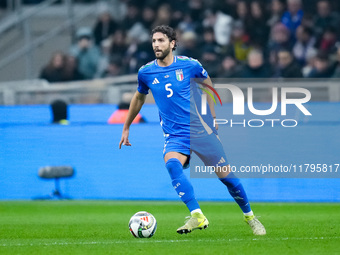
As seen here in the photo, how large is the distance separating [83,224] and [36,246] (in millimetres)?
2388

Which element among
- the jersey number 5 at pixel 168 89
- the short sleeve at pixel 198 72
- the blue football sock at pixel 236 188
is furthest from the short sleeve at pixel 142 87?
the blue football sock at pixel 236 188

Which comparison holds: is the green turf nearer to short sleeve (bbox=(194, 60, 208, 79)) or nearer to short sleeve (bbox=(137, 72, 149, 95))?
short sleeve (bbox=(137, 72, 149, 95))

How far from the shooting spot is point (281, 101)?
523 inches

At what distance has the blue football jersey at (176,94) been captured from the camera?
8.31 meters

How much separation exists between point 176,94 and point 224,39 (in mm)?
10009

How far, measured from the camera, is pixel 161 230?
9180 millimetres

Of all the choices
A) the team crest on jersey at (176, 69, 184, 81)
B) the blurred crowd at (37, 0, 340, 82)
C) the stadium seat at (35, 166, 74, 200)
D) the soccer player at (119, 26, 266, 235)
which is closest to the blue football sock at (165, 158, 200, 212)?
the soccer player at (119, 26, 266, 235)

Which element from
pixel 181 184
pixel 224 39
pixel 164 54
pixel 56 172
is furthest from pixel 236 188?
pixel 224 39

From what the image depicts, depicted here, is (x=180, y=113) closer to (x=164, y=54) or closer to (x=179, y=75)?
(x=179, y=75)

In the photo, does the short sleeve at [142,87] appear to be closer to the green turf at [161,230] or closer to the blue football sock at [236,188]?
the blue football sock at [236,188]

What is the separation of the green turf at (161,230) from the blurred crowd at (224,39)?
4.29 m

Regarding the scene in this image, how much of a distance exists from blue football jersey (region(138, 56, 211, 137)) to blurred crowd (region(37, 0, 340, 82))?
7.02 metres

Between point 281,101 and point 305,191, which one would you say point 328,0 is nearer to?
point 281,101

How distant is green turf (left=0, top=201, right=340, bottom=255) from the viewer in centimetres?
735
